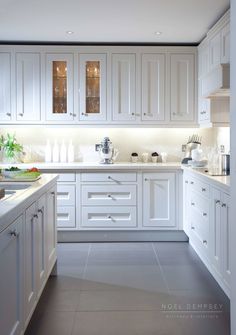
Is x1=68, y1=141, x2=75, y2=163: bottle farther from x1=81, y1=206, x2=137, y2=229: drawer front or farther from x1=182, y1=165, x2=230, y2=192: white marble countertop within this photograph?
x1=182, y1=165, x2=230, y2=192: white marble countertop

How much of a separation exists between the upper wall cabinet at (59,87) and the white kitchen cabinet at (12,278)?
2.79m

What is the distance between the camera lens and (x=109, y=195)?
4629 mm

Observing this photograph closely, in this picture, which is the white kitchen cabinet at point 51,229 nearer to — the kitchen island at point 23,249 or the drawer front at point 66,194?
the kitchen island at point 23,249

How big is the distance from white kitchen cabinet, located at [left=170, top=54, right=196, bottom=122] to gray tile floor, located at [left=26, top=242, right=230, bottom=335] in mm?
1670

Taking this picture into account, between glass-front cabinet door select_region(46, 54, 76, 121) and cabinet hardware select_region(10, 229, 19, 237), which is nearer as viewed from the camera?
cabinet hardware select_region(10, 229, 19, 237)

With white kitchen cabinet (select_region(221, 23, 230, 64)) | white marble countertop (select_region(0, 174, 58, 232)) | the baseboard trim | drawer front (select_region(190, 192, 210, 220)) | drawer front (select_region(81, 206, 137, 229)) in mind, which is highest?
white kitchen cabinet (select_region(221, 23, 230, 64))

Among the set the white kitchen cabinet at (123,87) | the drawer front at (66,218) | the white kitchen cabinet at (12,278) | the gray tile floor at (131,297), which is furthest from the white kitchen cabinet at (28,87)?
the white kitchen cabinet at (12,278)

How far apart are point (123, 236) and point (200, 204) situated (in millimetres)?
1251

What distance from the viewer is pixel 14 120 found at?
4.80 m

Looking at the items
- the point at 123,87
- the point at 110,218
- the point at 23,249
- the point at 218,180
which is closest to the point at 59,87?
the point at 123,87

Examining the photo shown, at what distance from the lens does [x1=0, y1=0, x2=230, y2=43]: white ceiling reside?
3.54 meters

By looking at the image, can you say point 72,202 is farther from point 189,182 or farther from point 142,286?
point 142,286

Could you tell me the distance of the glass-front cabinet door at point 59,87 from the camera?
4.76 meters

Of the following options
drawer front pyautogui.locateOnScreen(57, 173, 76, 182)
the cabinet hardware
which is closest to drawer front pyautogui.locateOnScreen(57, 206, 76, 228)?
drawer front pyautogui.locateOnScreen(57, 173, 76, 182)
